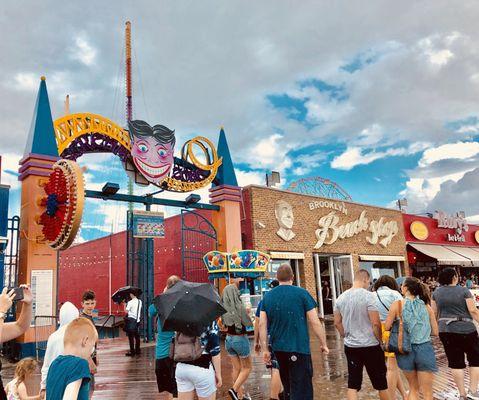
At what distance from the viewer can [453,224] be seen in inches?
1111

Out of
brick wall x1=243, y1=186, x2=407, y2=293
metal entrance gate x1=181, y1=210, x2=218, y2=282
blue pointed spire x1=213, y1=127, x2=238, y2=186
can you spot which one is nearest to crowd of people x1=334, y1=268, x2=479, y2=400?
metal entrance gate x1=181, y1=210, x2=218, y2=282

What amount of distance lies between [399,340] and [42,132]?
10888 mm

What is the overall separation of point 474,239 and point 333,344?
23141mm

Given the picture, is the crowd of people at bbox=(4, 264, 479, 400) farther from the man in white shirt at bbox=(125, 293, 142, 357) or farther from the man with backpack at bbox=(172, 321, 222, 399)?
the man in white shirt at bbox=(125, 293, 142, 357)

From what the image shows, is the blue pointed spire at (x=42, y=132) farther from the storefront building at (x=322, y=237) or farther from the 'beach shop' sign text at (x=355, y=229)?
the 'beach shop' sign text at (x=355, y=229)

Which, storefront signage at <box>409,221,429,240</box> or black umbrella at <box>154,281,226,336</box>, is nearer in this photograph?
black umbrella at <box>154,281,226,336</box>

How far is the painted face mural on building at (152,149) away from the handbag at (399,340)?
1059 centimetres

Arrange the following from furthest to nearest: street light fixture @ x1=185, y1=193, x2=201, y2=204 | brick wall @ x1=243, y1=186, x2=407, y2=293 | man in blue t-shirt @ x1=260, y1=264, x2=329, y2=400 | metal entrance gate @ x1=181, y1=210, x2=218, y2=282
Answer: brick wall @ x1=243, y1=186, x2=407, y2=293 < metal entrance gate @ x1=181, y1=210, x2=218, y2=282 < street light fixture @ x1=185, y1=193, x2=201, y2=204 < man in blue t-shirt @ x1=260, y1=264, x2=329, y2=400

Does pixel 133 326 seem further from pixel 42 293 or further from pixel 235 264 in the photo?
pixel 235 264

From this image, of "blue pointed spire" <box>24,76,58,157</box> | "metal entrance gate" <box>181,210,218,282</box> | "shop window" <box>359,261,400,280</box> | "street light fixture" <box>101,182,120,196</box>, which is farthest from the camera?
"shop window" <box>359,261,400,280</box>

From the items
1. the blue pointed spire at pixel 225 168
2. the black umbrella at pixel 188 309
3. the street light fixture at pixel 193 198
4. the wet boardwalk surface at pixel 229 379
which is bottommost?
the wet boardwalk surface at pixel 229 379

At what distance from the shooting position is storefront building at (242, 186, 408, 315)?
17625 millimetres

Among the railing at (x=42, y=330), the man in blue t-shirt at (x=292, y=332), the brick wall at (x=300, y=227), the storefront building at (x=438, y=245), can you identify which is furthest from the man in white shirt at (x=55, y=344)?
the storefront building at (x=438, y=245)

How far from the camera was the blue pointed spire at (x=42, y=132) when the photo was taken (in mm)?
11995
